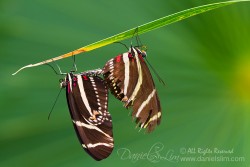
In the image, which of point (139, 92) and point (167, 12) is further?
point (167, 12)

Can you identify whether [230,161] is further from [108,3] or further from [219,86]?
[108,3]

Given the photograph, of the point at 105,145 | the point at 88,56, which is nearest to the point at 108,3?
the point at 88,56
